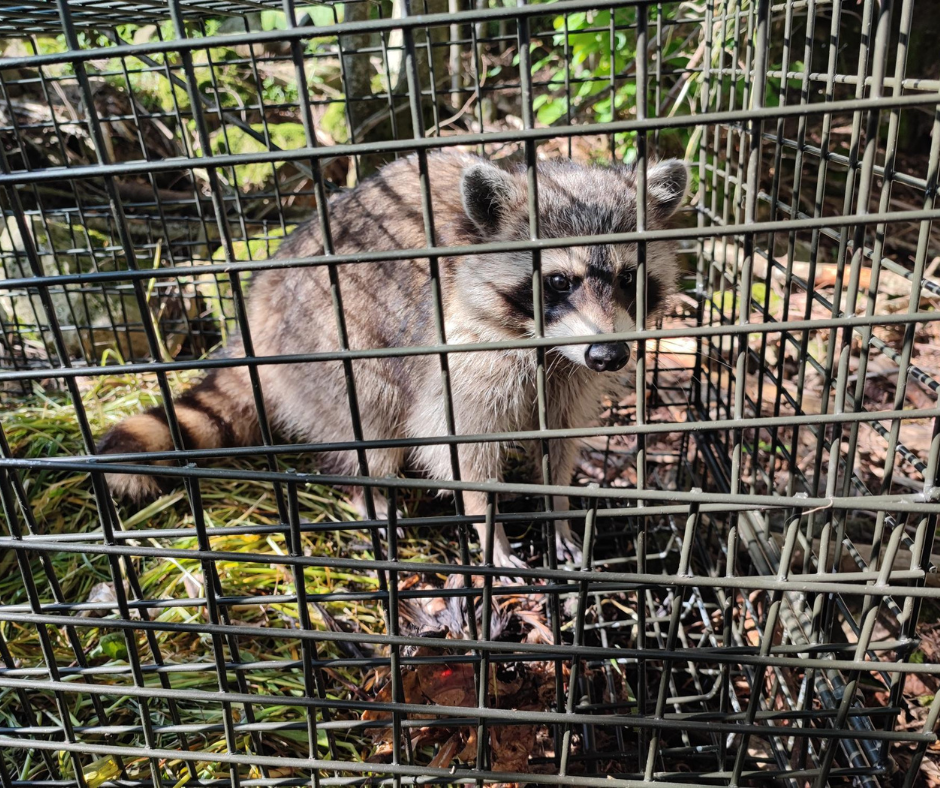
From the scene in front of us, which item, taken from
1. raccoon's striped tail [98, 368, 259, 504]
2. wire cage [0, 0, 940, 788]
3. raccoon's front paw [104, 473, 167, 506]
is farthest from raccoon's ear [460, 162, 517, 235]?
raccoon's front paw [104, 473, 167, 506]

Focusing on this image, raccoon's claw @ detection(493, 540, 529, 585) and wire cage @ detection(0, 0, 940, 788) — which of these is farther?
raccoon's claw @ detection(493, 540, 529, 585)

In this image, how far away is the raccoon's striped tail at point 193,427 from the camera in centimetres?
265

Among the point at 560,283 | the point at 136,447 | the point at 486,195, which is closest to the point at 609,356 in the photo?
the point at 560,283

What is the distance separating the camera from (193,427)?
2854 mm

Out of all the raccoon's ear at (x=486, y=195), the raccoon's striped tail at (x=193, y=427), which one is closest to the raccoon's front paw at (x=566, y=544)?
the raccoon's ear at (x=486, y=195)

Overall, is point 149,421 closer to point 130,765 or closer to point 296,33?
point 130,765

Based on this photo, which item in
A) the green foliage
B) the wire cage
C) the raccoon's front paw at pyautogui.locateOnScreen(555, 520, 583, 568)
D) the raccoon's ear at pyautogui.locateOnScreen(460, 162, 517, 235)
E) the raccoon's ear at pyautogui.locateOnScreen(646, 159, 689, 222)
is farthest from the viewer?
the green foliage

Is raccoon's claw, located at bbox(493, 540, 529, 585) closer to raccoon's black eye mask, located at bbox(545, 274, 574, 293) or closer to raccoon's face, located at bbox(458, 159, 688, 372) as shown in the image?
raccoon's face, located at bbox(458, 159, 688, 372)

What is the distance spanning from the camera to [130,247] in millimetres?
1236

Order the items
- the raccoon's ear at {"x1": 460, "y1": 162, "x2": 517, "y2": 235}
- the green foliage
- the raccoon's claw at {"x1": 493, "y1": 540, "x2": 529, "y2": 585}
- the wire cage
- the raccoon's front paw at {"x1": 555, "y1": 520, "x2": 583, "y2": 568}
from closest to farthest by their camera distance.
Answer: the wire cage
the raccoon's ear at {"x1": 460, "y1": 162, "x2": 517, "y2": 235}
the raccoon's claw at {"x1": 493, "y1": 540, "x2": 529, "y2": 585}
the raccoon's front paw at {"x1": 555, "y1": 520, "x2": 583, "y2": 568}
the green foliage

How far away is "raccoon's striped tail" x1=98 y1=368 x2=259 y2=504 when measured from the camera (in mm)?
2650

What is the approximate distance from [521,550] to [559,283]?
107 centimetres

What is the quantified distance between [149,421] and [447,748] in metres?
1.71

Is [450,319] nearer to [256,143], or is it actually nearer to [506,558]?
[506,558]
